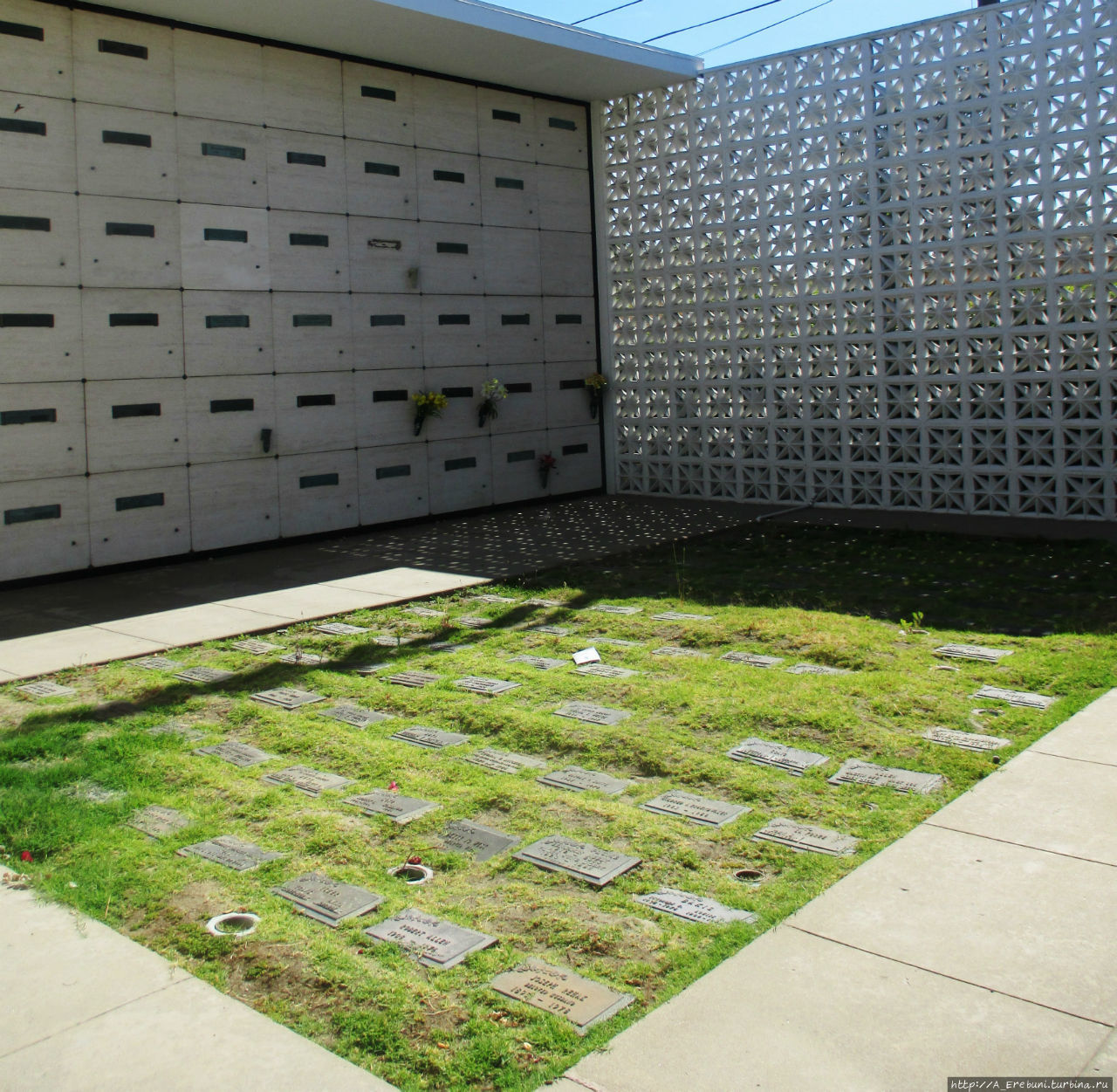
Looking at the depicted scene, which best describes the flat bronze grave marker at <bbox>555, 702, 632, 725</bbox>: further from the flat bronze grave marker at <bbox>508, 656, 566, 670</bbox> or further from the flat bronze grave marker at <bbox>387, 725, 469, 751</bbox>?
the flat bronze grave marker at <bbox>508, 656, 566, 670</bbox>

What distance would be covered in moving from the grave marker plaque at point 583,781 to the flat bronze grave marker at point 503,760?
0.38ft

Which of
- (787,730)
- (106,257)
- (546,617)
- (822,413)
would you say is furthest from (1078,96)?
(106,257)

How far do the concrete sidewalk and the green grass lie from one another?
132mm

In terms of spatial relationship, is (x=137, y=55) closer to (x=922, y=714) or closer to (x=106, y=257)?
(x=106, y=257)

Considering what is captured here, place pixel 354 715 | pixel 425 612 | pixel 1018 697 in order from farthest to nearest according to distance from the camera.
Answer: pixel 425 612 < pixel 354 715 < pixel 1018 697

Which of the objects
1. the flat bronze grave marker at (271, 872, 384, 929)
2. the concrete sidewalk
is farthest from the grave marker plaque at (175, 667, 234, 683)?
the concrete sidewalk

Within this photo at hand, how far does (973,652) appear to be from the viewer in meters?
5.82

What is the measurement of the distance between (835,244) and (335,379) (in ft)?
16.1

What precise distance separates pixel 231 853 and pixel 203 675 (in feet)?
8.16

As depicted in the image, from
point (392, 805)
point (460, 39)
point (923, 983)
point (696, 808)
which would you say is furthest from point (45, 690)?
point (460, 39)

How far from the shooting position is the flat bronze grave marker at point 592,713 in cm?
502

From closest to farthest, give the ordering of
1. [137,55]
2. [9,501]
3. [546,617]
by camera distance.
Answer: [546,617] → [9,501] → [137,55]

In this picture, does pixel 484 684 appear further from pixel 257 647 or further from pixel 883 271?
pixel 883 271

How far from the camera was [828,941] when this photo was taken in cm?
297
